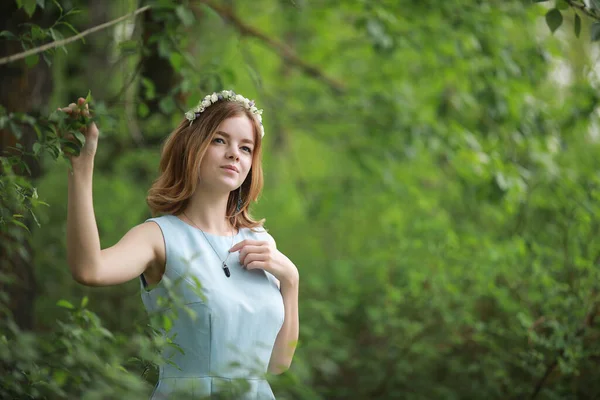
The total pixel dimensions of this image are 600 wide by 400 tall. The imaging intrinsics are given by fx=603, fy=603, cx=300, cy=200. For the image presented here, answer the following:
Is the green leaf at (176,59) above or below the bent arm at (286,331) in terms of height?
above

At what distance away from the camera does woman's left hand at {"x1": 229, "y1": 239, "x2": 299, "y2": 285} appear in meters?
2.31

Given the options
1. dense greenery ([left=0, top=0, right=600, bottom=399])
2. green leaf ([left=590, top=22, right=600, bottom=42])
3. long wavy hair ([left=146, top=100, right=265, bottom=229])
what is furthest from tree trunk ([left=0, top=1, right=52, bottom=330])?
green leaf ([left=590, top=22, right=600, bottom=42])

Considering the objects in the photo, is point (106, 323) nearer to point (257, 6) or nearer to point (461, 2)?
point (461, 2)

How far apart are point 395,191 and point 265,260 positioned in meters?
3.60

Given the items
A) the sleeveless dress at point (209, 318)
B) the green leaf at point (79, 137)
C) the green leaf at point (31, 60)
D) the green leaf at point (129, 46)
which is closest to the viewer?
the green leaf at point (79, 137)

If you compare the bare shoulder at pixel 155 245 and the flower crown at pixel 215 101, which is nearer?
the bare shoulder at pixel 155 245

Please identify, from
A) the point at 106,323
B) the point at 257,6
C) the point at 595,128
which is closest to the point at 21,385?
the point at 106,323

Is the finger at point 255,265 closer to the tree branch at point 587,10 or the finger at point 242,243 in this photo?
the finger at point 242,243

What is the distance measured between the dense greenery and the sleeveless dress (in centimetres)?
36

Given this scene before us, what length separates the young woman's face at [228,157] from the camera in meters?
2.34

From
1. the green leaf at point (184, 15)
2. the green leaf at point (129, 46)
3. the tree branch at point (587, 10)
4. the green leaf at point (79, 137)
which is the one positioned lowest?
the green leaf at point (79, 137)

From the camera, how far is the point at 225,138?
239 cm

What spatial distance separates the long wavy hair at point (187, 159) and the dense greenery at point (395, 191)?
33 cm

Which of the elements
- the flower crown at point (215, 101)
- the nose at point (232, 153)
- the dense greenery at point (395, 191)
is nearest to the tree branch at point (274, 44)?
the dense greenery at point (395, 191)
